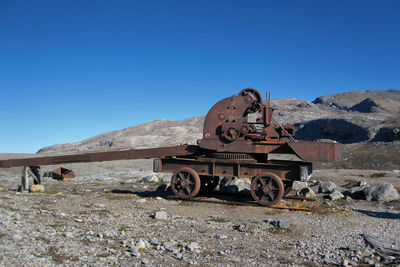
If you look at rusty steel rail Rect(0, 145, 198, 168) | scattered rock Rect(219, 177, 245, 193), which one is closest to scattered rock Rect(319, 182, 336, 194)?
scattered rock Rect(219, 177, 245, 193)

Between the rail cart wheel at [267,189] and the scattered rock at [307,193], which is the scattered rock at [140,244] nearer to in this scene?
the rail cart wheel at [267,189]

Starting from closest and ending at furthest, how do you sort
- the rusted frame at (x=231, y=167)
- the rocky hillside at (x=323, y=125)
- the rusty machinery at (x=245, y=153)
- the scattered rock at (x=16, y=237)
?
1. the scattered rock at (x=16, y=237)
2. the rusty machinery at (x=245, y=153)
3. the rusted frame at (x=231, y=167)
4. the rocky hillside at (x=323, y=125)

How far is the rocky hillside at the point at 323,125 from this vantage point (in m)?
42.1

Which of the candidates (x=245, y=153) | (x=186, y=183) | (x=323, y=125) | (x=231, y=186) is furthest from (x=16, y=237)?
(x=323, y=125)

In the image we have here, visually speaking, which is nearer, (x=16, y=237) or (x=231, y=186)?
(x=16, y=237)

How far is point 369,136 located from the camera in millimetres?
39156

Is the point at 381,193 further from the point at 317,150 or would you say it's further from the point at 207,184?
the point at 207,184

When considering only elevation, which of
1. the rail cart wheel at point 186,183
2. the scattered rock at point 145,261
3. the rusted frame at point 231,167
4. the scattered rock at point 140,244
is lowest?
the scattered rock at point 145,261

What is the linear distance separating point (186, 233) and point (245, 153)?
424 cm

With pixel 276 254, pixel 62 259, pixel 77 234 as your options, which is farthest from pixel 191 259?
pixel 77 234

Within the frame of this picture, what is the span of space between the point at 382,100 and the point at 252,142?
7183 centimetres

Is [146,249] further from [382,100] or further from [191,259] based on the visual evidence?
[382,100]

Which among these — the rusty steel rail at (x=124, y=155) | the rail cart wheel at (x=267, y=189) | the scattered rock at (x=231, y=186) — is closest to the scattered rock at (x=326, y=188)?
the scattered rock at (x=231, y=186)

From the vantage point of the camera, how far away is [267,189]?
9.88 metres
